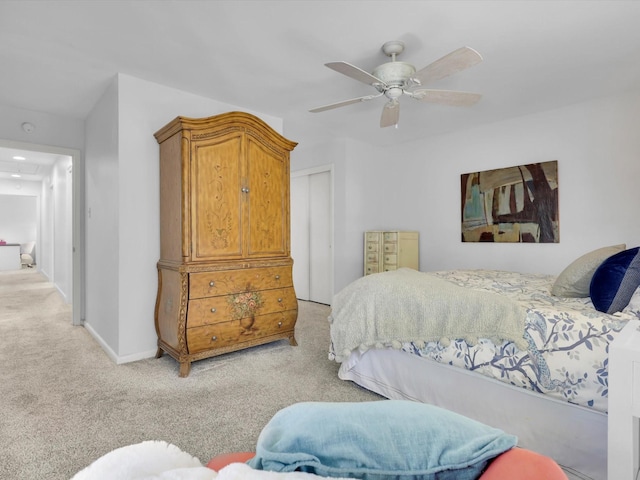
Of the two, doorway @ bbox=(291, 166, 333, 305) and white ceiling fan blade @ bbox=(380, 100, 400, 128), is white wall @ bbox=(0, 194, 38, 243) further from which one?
white ceiling fan blade @ bbox=(380, 100, 400, 128)

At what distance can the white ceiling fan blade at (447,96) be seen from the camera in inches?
96.4

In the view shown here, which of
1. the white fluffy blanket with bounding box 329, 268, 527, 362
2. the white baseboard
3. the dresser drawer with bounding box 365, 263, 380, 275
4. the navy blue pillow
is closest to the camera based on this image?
the navy blue pillow

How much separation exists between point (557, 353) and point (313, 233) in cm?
398

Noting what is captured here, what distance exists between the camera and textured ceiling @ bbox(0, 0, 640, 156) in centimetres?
205

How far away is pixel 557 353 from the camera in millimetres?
1576

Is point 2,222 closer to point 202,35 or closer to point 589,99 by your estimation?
point 202,35

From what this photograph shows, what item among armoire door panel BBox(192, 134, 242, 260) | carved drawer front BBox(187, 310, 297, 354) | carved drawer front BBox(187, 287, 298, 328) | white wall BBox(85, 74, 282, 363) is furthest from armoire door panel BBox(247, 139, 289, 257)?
white wall BBox(85, 74, 282, 363)

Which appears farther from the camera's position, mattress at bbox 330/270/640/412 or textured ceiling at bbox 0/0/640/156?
textured ceiling at bbox 0/0/640/156

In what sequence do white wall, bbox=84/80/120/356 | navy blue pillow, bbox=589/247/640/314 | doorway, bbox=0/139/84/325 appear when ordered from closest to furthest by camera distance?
navy blue pillow, bbox=589/247/640/314
white wall, bbox=84/80/120/356
doorway, bbox=0/139/84/325

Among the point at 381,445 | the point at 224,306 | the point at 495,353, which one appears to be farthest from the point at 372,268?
the point at 381,445

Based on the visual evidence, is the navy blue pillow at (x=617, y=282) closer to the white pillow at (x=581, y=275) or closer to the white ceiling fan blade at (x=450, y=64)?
the white pillow at (x=581, y=275)

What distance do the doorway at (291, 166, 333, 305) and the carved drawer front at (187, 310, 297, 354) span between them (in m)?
1.81

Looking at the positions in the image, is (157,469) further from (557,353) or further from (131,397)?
(131,397)

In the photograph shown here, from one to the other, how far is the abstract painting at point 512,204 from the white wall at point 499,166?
0.26 feet
